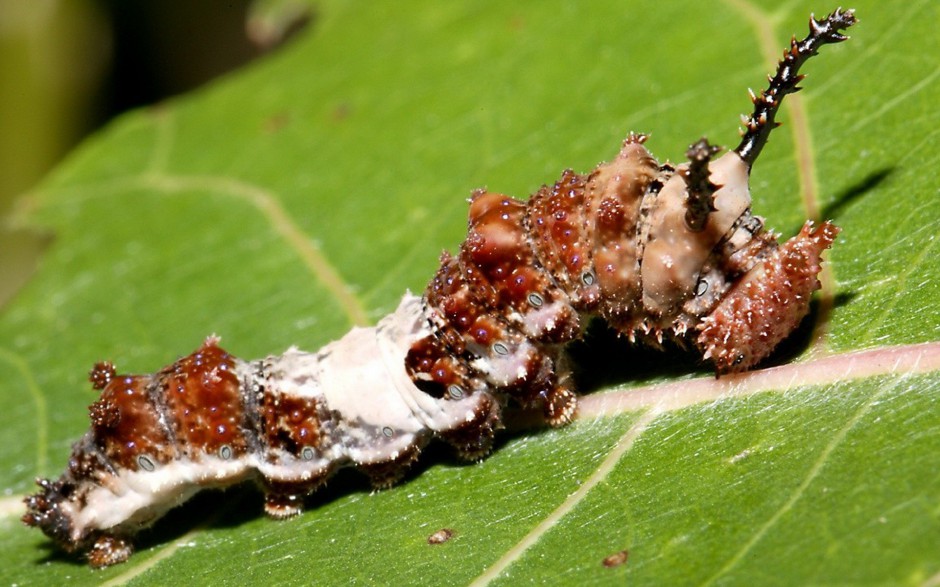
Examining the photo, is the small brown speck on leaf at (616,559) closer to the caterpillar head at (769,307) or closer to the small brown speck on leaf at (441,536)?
the small brown speck on leaf at (441,536)

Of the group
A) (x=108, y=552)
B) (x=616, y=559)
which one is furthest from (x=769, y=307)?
(x=108, y=552)

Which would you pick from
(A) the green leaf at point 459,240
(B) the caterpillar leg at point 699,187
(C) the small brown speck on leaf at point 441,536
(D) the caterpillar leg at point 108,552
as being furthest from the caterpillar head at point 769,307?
(D) the caterpillar leg at point 108,552

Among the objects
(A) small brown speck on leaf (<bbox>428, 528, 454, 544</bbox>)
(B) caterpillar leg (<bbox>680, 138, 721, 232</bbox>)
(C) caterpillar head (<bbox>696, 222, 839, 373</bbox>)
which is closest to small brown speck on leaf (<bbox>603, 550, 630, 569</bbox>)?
(A) small brown speck on leaf (<bbox>428, 528, 454, 544</bbox>)

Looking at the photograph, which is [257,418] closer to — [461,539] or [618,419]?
[461,539]

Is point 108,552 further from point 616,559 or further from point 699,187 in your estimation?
point 699,187

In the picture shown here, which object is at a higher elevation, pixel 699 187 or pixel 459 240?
pixel 459 240
